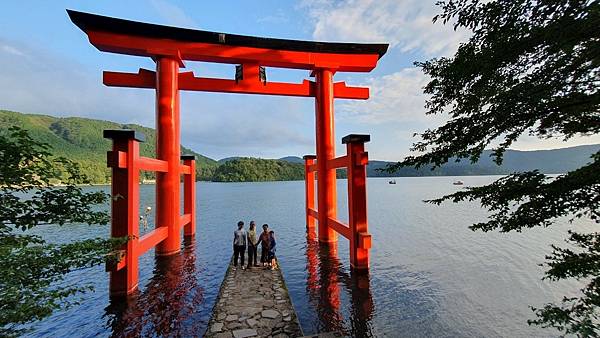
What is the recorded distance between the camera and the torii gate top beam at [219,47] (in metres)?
8.78

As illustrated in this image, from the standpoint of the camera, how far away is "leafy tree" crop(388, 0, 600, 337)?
2.88m

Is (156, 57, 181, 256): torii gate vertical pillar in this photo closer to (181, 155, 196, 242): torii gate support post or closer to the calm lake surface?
the calm lake surface

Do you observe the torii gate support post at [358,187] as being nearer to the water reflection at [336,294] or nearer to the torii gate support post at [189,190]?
the water reflection at [336,294]

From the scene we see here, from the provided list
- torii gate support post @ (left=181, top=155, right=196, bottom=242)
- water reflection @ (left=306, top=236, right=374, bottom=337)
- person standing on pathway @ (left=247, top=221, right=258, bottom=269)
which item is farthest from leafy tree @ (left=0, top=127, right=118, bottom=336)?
torii gate support post @ (left=181, top=155, right=196, bottom=242)

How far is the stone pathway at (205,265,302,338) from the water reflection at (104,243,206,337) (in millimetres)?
628

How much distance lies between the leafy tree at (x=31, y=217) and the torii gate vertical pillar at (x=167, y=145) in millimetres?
6944

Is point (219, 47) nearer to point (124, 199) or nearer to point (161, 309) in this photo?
point (124, 199)

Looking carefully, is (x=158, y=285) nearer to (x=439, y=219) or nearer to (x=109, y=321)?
(x=109, y=321)

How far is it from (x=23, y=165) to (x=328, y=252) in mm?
9758

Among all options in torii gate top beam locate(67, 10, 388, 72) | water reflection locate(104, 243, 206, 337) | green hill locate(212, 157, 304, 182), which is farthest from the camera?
green hill locate(212, 157, 304, 182)

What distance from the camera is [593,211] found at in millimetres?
Result: 3057

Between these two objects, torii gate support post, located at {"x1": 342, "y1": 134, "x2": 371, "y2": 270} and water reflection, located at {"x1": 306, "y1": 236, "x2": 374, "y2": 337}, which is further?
torii gate support post, located at {"x1": 342, "y1": 134, "x2": 371, "y2": 270}

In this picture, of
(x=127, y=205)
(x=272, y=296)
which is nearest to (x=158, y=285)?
(x=127, y=205)

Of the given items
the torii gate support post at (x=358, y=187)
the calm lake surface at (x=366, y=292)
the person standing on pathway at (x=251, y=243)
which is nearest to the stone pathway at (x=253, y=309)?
the calm lake surface at (x=366, y=292)
